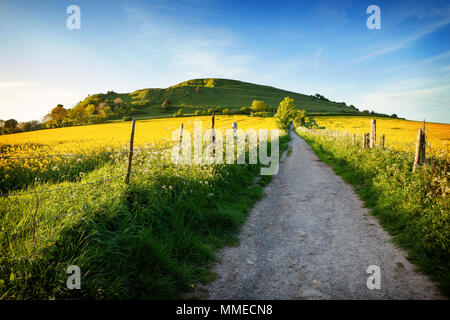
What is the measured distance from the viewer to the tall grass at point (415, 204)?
14.3ft

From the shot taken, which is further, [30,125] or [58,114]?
[58,114]

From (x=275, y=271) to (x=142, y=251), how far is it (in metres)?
2.48

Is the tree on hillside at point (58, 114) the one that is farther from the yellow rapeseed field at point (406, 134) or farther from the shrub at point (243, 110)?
the shrub at point (243, 110)

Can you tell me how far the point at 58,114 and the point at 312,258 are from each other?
58357 millimetres

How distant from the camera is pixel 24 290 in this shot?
3039 mm

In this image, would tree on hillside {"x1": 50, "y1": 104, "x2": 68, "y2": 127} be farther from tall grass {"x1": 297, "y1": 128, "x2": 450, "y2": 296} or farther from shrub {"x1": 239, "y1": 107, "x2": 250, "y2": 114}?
tall grass {"x1": 297, "y1": 128, "x2": 450, "y2": 296}

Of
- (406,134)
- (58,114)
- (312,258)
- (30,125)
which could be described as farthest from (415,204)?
(58,114)

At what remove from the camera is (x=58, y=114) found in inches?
1905

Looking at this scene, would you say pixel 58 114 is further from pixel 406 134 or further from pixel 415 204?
pixel 406 134

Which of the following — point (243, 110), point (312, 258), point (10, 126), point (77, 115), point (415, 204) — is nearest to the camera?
point (312, 258)

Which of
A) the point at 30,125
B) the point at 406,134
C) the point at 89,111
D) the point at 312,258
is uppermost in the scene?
the point at 89,111

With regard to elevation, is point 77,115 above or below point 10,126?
above
